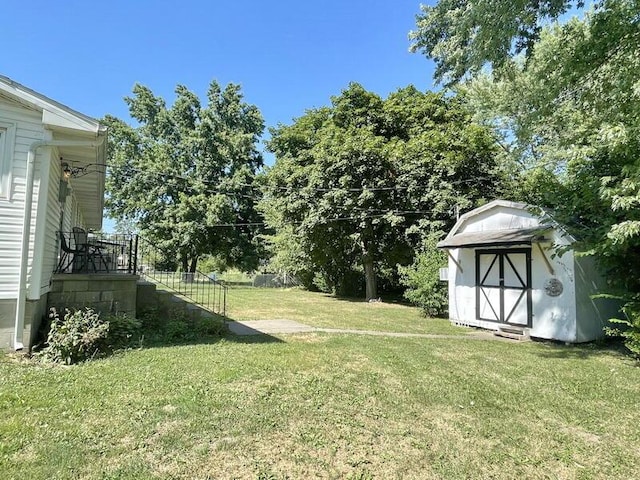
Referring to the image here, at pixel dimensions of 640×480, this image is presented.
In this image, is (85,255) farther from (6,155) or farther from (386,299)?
(386,299)

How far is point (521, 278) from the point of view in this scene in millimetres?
9875

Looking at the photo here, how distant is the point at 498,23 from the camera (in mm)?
6793

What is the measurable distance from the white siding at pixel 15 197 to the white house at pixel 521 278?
9012 millimetres

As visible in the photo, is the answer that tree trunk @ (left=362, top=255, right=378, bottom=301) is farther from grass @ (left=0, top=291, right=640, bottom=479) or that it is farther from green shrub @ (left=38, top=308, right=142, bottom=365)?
green shrub @ (left=38, top=308, right=142, bottom=365)

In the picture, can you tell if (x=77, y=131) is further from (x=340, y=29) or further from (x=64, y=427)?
(x=340, y=29)

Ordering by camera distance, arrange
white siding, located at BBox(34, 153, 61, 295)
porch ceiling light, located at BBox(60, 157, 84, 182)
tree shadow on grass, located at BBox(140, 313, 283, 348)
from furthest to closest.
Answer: porch ceiling light, located at BBox(60, 157, 84, 182) → tree shadow on grass, located at BBox(140, 313, 283, 348) → white siding, located at BBox(34, 153, 61, 295)

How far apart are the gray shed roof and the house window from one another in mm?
9541

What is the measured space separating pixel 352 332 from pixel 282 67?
1079 cm

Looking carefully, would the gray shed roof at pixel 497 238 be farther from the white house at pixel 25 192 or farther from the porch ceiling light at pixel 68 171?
the porch ceiling light at pixel 68 171

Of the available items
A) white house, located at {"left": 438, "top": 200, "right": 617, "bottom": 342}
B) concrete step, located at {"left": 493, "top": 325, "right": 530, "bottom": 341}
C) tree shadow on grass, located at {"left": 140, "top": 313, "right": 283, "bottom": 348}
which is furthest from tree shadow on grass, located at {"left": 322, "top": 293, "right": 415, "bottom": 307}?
tree shadow on grass, located at {"left": 140, "top": 313, "right": 283, "bottom": 348}

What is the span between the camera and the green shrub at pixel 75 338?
5402 millimetres

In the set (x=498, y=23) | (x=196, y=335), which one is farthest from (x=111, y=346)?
(x=498, y=23)

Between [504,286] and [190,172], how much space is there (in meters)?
24.0

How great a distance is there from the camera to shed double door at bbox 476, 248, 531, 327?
32.0ft
